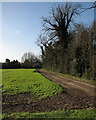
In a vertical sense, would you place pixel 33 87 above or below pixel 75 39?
below

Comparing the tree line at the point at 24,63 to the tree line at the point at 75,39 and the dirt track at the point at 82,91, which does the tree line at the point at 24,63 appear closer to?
the tree line at the point at 75,39

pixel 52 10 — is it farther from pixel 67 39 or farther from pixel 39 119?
pixel 39 119

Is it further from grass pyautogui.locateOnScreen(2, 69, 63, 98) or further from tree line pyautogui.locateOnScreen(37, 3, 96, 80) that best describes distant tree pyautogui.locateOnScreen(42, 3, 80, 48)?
grass pyautogui.locateOnScreen(2, 69, 63, 98)

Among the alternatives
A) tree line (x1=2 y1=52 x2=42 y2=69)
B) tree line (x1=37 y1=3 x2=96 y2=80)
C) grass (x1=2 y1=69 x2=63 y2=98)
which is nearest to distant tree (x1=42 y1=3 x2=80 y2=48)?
tree line (x1=37 y1=3 x2=96 y2=80)

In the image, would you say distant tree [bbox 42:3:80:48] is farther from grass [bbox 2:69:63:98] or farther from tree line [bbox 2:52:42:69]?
tree line [bbox 2:52:42:69]

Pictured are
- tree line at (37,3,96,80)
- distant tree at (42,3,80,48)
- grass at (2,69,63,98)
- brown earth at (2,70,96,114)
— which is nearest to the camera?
brown earth at (2,70,96,114)

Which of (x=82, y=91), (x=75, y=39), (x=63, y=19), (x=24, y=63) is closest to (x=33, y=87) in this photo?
(x=82, y=91)

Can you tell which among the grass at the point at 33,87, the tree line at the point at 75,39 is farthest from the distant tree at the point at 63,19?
the grass at the point at 33,87

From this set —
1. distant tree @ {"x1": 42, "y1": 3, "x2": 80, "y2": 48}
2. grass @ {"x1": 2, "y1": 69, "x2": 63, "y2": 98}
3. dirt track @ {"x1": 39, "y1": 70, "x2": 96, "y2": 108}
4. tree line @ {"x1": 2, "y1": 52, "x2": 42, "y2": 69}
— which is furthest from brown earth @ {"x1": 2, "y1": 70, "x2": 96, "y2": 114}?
tree line @ {"x1": 2, "y1": 52, "x2": 42, "y2": 69}

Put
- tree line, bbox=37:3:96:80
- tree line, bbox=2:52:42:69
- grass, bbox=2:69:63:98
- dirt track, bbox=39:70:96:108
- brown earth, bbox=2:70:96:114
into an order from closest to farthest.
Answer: brown earth, bbox=2:70:96:114, dirt track, bbox=39:70:96:108, grass, bbox=2:69:63:98, tree line, bbox=37:3:96:80, tree line, bbox=2:52:42:69

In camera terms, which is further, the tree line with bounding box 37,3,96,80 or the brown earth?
the tree line with bounding box 37,3,96,80

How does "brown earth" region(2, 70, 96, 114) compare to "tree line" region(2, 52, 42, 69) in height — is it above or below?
below

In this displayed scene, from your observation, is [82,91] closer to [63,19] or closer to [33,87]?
[33,87]

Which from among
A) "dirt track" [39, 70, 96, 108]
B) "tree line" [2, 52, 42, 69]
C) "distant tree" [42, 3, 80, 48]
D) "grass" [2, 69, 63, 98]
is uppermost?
"distant tree" [42, 3, 80, 48]
